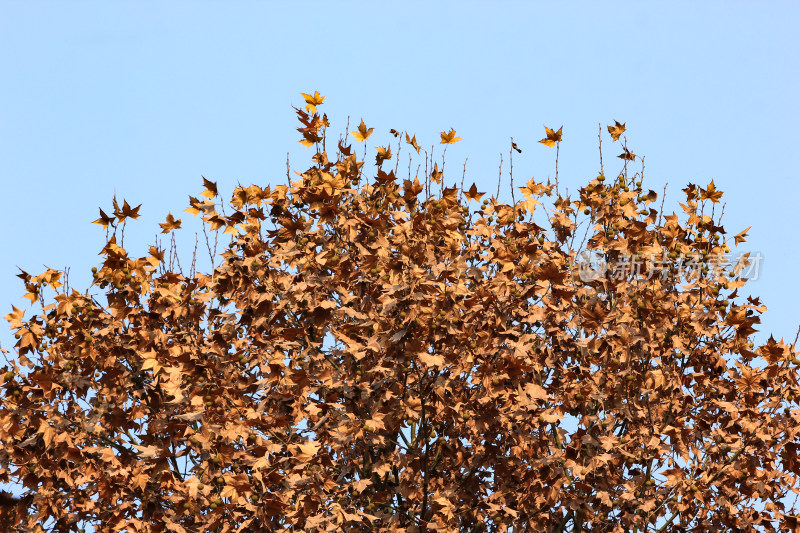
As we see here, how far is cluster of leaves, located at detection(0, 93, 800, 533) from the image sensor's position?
8133 mm

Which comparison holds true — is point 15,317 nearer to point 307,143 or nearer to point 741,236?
point 307,143

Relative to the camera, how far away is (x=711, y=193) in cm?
961

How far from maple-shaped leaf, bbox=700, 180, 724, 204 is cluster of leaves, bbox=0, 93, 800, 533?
32 mm

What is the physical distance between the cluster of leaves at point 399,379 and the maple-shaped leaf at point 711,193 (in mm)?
32

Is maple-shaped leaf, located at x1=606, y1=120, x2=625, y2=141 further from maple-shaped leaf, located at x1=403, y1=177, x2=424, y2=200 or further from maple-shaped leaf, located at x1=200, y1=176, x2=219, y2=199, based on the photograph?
maple-shaped leaf, located at x1=200, y1=176, x2=219, y2=199

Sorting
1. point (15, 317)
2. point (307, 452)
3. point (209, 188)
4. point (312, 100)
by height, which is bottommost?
point (307, 452)

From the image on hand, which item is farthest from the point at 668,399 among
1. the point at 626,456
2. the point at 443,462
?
the point at 443,462

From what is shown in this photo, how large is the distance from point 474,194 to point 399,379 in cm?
233

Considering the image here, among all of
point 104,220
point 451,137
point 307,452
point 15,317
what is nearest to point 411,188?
point 451,137

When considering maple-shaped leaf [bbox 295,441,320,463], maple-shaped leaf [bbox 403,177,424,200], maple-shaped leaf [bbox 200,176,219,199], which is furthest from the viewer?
maple-shaped leaf [bbox 200,176,219,199]

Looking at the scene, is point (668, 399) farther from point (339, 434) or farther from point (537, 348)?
point (339, 434)

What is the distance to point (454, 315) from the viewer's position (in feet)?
26.1

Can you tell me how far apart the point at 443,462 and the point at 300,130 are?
138 inches

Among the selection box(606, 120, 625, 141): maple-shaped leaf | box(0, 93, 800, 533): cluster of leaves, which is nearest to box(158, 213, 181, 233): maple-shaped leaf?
box(0, 93, 800, 533): cluster of leaves
